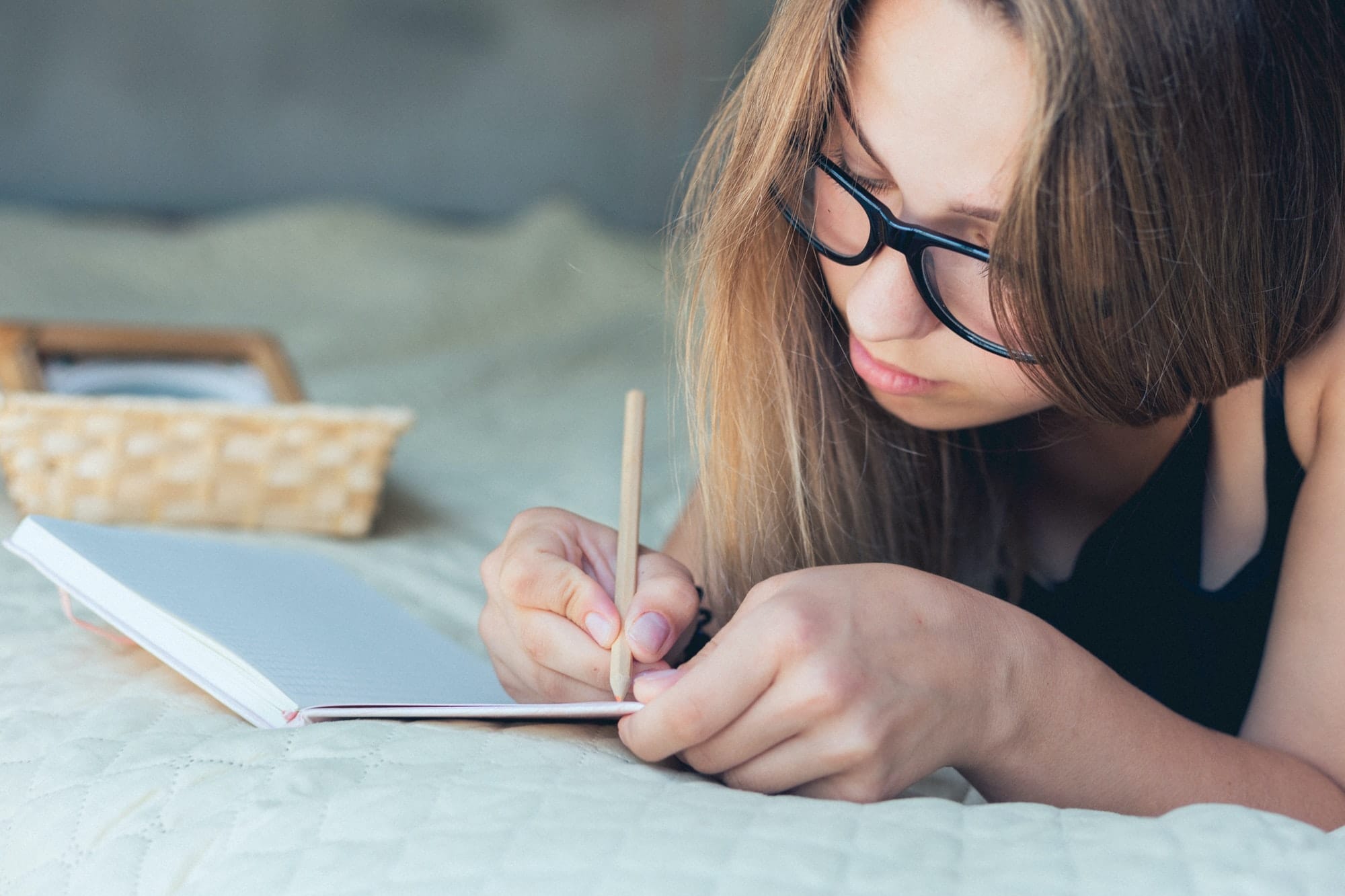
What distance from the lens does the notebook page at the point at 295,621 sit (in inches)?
26.1

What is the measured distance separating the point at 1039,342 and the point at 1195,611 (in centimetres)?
36

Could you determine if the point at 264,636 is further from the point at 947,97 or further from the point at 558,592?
the point at 947,97

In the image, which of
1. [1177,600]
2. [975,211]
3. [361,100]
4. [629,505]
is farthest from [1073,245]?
[361,100]

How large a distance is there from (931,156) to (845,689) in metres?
0.29

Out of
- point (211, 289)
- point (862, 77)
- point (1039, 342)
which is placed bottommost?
point (211, 289)

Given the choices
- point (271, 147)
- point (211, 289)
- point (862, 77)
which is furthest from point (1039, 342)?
point (271, 147)

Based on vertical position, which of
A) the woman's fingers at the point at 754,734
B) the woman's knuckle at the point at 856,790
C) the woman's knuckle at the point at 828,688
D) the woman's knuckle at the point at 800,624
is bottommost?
the woman's knuckle at the point at 856,790

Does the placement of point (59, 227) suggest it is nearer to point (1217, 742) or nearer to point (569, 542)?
point (569, 542)

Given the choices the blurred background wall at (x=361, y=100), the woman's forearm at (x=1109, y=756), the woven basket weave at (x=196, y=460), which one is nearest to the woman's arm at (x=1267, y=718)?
the woman's forearm at (x=1109, y=756)

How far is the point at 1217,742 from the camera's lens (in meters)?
0.65

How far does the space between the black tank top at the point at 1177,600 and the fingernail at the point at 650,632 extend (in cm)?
45

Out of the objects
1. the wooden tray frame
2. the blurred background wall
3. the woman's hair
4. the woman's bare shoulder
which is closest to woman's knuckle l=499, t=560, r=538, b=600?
the woman's hair

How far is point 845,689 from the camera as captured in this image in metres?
0.53

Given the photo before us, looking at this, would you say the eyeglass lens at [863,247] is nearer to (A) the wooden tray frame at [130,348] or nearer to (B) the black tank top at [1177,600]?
(B) the black tank top at [1177,600]
